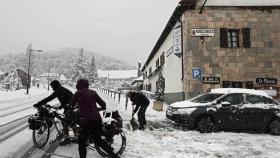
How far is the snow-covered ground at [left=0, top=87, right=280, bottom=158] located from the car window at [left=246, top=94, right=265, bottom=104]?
1.40 m

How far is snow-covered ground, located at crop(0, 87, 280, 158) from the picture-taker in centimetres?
735

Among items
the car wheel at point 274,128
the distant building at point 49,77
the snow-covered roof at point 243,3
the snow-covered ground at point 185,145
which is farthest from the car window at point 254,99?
the distant building at point 49,77

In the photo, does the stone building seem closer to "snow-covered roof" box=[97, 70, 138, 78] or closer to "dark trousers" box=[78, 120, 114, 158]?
"dark trousers" box=[78, 120, 114, 158]

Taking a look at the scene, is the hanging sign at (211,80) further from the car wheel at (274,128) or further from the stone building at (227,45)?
the car wheel at (274,128)

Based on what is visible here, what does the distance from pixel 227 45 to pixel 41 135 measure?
1430cm

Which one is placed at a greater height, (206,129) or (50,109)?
(50,109)

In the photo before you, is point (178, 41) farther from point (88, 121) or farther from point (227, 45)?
point (88, 121)

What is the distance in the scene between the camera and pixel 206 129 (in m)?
11.1

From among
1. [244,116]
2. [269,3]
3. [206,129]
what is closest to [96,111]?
[206,129]

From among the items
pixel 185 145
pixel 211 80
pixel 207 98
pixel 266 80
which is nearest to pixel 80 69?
pixel 211 80

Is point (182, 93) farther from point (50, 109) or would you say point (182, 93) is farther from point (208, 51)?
point (50, 109)

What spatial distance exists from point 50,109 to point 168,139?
3693mm

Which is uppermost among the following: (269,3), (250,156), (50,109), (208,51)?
(269,3)

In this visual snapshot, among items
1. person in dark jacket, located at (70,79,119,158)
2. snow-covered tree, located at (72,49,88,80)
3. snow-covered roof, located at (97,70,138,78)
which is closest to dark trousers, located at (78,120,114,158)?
person in dark jacket, located at (70,79,119,158)
